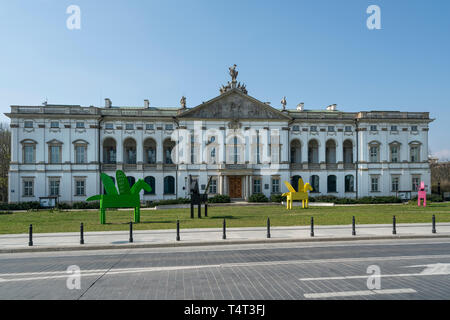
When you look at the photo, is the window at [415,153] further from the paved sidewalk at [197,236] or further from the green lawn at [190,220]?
the paved sidewalk at [197,236]

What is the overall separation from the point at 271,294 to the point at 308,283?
4.84 ft

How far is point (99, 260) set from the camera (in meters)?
12.4

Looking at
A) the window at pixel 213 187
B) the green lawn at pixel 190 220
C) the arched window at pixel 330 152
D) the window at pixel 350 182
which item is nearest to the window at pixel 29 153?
the green lawn at pixel 190 220

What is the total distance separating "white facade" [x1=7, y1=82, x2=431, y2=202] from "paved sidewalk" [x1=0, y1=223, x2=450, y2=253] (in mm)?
27549

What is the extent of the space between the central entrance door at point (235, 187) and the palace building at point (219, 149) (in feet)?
0.48

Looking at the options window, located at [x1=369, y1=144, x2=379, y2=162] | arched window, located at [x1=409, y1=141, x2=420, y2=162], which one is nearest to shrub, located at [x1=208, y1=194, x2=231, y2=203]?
window, located at [x1=369, y1=144, x2=379, y2=162]

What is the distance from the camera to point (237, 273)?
9953 mm

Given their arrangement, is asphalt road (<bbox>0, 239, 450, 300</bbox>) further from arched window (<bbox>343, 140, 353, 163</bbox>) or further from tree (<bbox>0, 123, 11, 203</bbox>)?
tree (<bbox>0, 123, 11, 203</bbox>)

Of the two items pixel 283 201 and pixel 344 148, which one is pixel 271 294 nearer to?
pixel 283 201

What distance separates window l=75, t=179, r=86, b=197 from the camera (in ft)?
150

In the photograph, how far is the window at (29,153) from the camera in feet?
147

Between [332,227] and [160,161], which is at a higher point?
[160,161]
